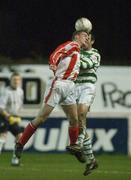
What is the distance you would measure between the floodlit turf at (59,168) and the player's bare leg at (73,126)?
1.31 ft

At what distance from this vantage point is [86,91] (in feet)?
51.2

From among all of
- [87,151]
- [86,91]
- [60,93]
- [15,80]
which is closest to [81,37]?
[60,93]

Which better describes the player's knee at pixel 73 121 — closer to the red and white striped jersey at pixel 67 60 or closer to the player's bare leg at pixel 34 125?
the player's bare leg at pixel 34 125

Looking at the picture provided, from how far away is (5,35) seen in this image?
83.8 ft

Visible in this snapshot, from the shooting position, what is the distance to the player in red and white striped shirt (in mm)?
14680

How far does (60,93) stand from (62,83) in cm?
14

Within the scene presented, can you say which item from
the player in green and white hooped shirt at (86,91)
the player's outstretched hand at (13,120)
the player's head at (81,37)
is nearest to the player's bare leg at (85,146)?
the player in green and white hooped shirt at (86,91)

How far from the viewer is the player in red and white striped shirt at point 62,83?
14.7 metres

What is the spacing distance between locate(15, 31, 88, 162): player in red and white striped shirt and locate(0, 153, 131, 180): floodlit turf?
1.95 feet

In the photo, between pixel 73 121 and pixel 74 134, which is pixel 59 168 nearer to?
pixel 74 134

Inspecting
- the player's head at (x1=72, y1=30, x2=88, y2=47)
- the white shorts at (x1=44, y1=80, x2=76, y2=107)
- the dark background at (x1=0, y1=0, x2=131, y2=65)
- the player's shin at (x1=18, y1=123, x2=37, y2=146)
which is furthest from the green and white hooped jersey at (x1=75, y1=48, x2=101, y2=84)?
the dark background at (x1=0, y1=0, x2=131, y2=65)

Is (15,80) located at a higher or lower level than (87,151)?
higher

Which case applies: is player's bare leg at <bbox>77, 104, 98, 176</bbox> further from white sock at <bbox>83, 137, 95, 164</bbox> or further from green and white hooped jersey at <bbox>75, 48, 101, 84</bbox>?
green and white hooped jersey at <bbox>75, 48, 101, 84</bbox>

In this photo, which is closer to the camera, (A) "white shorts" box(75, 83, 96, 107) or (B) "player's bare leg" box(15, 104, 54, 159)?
(B) "player's bare leg" box(15, 104, 54, 159)
